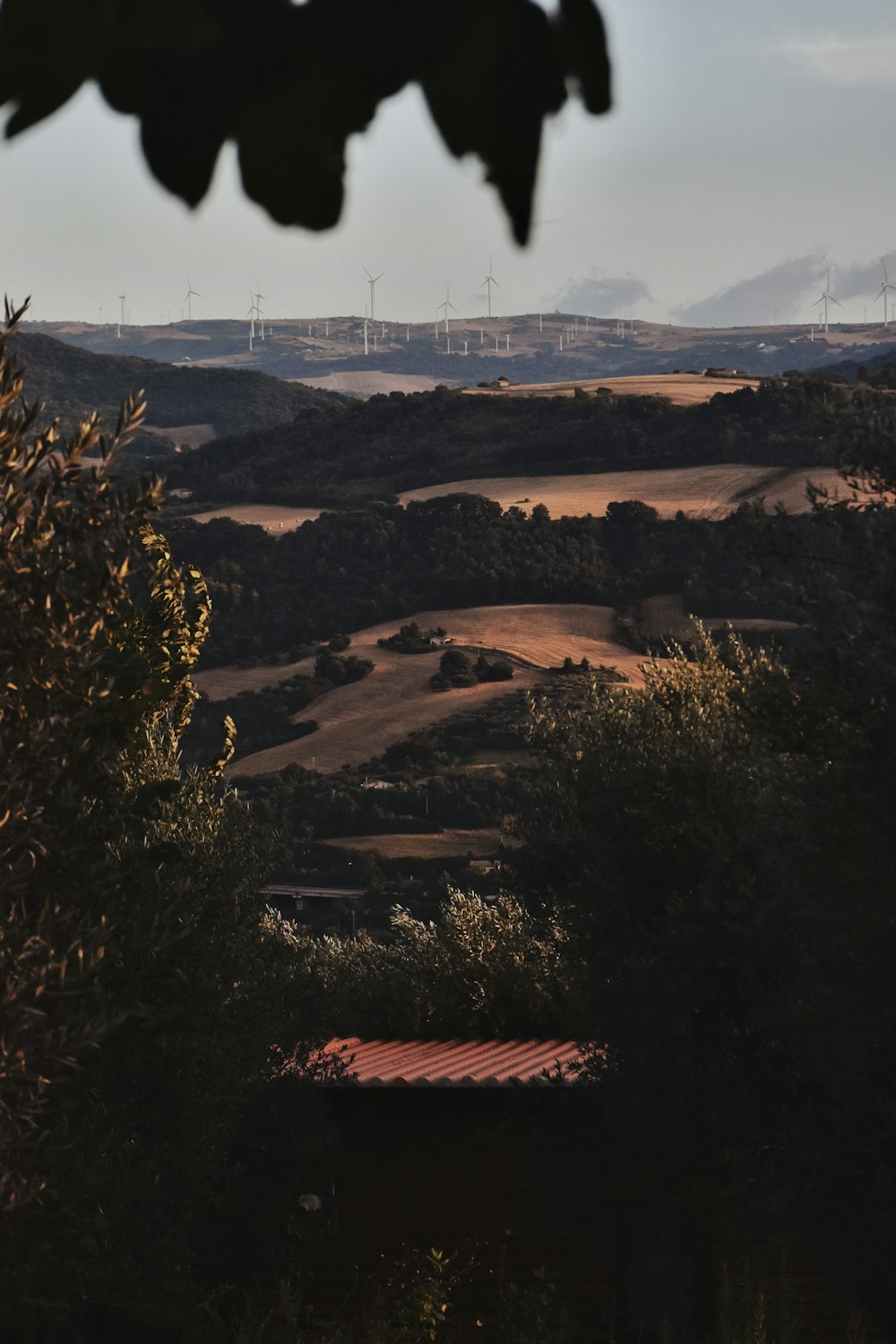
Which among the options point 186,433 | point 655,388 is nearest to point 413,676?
point 655,388

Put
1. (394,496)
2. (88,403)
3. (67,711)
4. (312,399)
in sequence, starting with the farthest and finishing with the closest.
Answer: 1. (312,399)
2. (88,403)
3. (394,496)
4. (67,711)

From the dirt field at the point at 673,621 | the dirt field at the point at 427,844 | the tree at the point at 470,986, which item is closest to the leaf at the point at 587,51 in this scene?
the tree at the point at 470,986

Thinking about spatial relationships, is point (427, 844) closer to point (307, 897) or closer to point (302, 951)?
point (307, 897)

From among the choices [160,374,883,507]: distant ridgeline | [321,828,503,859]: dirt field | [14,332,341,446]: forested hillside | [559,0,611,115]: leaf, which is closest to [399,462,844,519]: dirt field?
[160,374,883,507]: distant ridgeline

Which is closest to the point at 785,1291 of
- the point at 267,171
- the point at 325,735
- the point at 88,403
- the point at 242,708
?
the point at 267,171

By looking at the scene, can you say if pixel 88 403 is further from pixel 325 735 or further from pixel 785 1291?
pixel 785 1291

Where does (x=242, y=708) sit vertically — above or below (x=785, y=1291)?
below

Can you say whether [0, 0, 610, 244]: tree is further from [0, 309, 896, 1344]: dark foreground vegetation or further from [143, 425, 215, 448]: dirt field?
[143, 425, 215, 448]: dirt field

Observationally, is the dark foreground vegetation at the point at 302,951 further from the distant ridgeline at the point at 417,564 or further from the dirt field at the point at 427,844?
the distant ridgeline at the point at 417,564
